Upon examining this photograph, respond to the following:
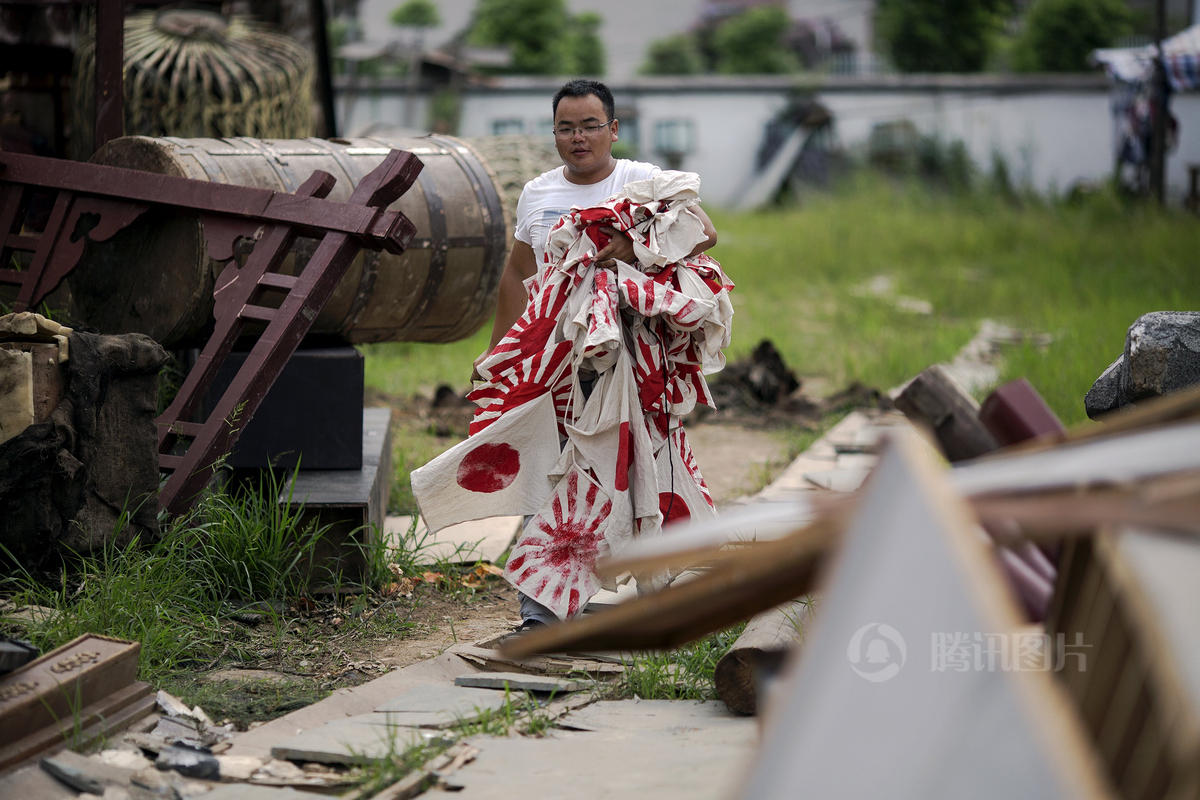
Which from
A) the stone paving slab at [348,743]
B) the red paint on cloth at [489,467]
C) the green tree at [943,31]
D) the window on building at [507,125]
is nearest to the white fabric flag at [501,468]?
the red paint on cloth at [489,467]

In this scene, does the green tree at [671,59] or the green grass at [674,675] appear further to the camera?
the green tree at [671,59]

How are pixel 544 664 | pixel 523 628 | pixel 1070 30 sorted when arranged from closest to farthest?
1. pixel 544 664
2. pixel 523 628
3. pixel 1070 30

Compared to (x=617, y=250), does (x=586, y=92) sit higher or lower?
higher

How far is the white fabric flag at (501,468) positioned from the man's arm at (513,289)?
12.8 inches

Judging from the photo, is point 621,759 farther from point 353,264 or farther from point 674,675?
point 353,264

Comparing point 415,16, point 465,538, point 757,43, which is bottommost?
point 465,538

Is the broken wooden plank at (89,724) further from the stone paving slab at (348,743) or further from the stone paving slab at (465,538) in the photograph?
the stone paving slab at (465,538)

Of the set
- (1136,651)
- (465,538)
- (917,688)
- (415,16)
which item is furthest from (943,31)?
(917,688)

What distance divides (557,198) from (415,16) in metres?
35.6

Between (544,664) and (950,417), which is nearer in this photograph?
(950,417)

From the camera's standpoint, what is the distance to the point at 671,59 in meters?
40.2

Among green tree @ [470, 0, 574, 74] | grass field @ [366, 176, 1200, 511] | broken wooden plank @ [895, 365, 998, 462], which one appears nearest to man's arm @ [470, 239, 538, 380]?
grass field @ [366, 176, 1200, 511]

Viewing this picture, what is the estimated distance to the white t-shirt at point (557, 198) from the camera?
4.32m

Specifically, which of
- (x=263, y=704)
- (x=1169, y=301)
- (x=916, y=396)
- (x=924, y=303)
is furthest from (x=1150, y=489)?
(x=924, y=303)
